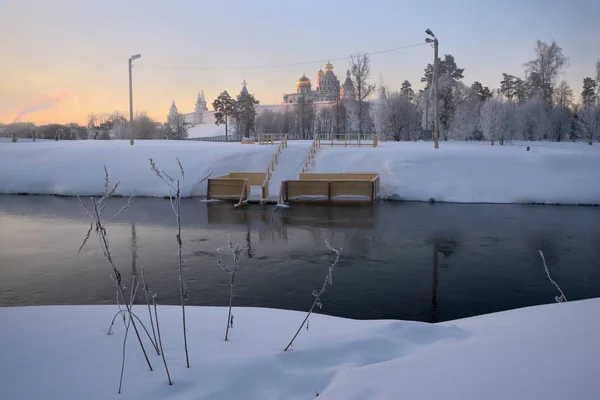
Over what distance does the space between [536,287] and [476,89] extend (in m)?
86.3

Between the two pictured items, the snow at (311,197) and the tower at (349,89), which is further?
the tower at (349,89)

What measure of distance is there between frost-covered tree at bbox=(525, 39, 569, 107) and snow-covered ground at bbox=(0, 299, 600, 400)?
73510 millimetres

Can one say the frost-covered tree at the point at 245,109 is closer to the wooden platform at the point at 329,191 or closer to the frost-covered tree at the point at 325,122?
the frost-covered tree at the point at 325,122

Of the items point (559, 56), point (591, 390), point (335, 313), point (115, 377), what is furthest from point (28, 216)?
point (559, 56)

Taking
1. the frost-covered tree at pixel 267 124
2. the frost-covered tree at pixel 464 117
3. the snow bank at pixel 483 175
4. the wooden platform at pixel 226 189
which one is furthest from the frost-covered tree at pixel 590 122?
the frost-covered tree at pixel 267 124

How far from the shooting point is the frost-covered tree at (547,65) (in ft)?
229

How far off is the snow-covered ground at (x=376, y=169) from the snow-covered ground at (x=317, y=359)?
17.3m

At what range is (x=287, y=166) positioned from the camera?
29.1 metres

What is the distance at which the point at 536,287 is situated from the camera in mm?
9344

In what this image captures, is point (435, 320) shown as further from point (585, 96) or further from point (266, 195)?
point (585, 96)

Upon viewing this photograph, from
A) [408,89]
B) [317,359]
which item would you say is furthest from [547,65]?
[317,359]

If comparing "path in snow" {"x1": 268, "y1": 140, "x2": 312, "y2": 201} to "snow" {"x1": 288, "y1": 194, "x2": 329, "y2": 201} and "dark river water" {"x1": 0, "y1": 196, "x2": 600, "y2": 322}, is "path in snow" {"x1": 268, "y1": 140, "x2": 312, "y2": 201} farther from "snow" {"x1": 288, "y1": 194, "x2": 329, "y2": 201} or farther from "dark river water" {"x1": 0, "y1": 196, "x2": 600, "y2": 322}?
"dark river water" {"x1": 0, "y1": 196, "x2": 600, "y2": 322}

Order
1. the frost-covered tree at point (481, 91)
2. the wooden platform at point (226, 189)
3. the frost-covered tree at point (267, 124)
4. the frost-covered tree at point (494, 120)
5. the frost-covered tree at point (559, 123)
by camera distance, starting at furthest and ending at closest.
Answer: the frost-covered tree at point (267, 124)
the frost-covered tree at point (481, 91)
the frost-covered tree at point (559, 123)
the frost-covered tree at point (494, 120)
the wooden platform at point (226, 189)

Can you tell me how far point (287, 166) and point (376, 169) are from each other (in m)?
5.49
